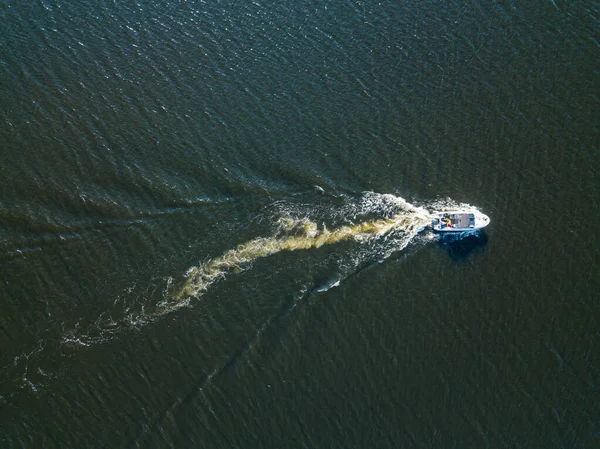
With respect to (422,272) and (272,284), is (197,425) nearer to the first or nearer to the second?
(272,284)

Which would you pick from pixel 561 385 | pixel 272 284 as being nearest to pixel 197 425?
pixel 272 284

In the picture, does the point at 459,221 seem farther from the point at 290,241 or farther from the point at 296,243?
the point at 290,241

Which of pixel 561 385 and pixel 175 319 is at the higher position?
pixel 175 319

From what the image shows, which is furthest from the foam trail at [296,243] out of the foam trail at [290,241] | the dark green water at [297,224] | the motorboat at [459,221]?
the motorboat at [459,221]

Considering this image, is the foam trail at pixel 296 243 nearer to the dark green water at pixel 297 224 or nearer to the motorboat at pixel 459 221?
the dark green water at pixel 297 224

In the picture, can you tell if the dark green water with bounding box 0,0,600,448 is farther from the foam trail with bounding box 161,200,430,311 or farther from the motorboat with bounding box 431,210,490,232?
the motorboat with bounding box 431,210,490,232

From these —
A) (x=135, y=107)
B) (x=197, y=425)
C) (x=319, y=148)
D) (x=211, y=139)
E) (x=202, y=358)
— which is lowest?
(x=197, y=425)
